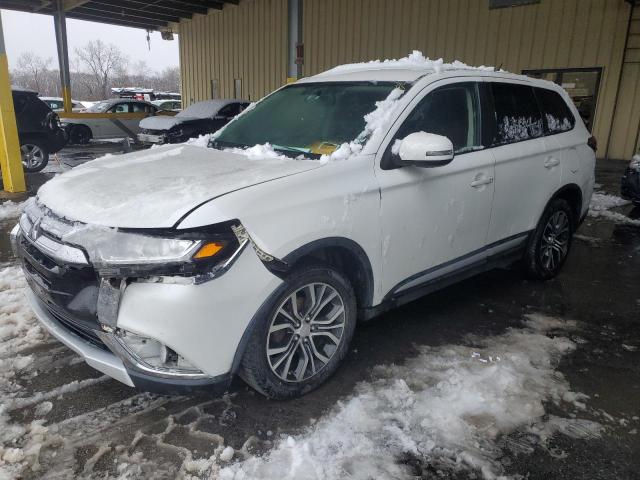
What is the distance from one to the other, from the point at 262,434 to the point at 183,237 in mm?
1046

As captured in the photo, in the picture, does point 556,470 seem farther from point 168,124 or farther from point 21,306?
point 168,124

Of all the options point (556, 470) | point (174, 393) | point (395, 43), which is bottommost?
point (556, 470)

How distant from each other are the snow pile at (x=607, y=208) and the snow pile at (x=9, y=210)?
25.3ft

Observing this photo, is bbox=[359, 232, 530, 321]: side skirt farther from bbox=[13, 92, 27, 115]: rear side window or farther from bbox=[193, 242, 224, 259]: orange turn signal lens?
bbox=[13, 92, 27, 115]: rear side window

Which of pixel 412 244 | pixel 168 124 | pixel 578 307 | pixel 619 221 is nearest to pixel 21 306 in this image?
pixel 412 244

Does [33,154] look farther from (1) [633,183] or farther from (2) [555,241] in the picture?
(1) [633,183]

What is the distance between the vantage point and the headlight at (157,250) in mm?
2082

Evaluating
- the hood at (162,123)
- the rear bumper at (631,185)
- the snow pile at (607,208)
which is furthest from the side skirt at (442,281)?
the hood at (162,123)

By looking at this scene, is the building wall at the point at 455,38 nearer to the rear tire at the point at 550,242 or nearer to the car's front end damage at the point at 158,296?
the rear tire at the point at 550,242

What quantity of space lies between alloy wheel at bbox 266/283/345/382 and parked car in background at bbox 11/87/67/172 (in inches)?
361

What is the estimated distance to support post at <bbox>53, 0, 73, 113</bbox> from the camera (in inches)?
656

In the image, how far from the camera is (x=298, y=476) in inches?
83.7

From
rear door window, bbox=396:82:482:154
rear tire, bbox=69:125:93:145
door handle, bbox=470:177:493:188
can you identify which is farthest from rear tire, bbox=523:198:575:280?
rear tire, bbox=69:125:93:145

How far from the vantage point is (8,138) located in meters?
7.55
